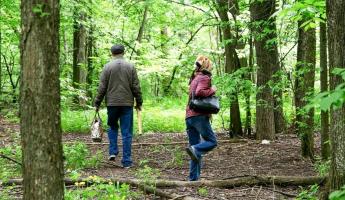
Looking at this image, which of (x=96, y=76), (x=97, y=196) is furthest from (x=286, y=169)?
(x=96, y=76)

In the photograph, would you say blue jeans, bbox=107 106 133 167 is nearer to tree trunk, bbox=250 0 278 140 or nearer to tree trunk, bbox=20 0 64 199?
tree trunk, bbox=250 0 278 140

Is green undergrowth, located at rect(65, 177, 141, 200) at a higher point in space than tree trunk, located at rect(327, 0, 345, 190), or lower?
lower

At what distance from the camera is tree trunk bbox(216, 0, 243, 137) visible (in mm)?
10781

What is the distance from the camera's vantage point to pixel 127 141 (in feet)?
26.4

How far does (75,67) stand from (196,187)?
46.4 ft

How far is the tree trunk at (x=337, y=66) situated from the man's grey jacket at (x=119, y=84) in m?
4.24

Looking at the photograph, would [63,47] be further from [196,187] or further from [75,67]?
[196,187]

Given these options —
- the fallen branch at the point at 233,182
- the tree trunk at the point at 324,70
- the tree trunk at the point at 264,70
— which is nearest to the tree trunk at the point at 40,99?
the fallen branch at the point at 233,182

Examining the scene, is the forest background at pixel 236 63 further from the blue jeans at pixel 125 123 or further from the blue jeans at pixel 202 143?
the blue jeans at pixel 125 123

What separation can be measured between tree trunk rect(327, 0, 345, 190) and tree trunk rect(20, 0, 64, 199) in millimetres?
2451

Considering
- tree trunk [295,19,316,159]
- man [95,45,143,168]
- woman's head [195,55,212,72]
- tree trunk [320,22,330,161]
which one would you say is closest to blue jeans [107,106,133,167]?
man [95,45,143,168]

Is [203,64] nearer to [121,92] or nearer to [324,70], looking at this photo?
[324,70]

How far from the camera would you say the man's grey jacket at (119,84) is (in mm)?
8016

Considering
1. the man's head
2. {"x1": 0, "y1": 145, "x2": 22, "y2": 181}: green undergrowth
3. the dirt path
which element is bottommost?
the dirt path
